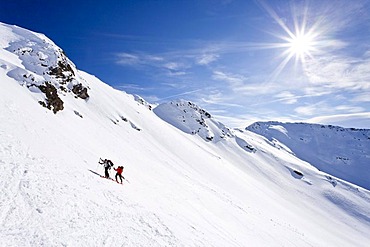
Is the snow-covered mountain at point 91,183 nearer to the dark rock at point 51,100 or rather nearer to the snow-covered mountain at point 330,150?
the dark rock at point 51,100

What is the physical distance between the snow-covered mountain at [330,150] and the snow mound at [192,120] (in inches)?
3054

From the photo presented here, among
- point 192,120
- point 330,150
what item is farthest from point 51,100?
point 330,150

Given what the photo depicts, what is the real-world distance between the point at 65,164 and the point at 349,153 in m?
198

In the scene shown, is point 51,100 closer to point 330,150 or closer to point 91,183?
point 91,183

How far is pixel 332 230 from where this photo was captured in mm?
49094

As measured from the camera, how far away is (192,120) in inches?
3452

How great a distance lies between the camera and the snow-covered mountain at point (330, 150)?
14488 centimetres

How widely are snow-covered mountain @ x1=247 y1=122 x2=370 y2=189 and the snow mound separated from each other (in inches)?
3054

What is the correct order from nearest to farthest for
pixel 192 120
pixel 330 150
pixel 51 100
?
pixel 51 100 → pixel 192 120 → pixel 330 150

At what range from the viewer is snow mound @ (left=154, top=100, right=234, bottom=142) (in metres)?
83.9

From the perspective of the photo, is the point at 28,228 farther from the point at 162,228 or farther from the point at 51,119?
the point at 51,119

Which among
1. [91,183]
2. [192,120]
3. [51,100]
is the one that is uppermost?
[192,120]

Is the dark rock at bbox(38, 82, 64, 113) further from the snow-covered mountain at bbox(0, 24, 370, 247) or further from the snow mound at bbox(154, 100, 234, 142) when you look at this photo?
the snow mound at bbox(154, 100, 234, 142)

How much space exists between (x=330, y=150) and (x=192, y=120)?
132 m
